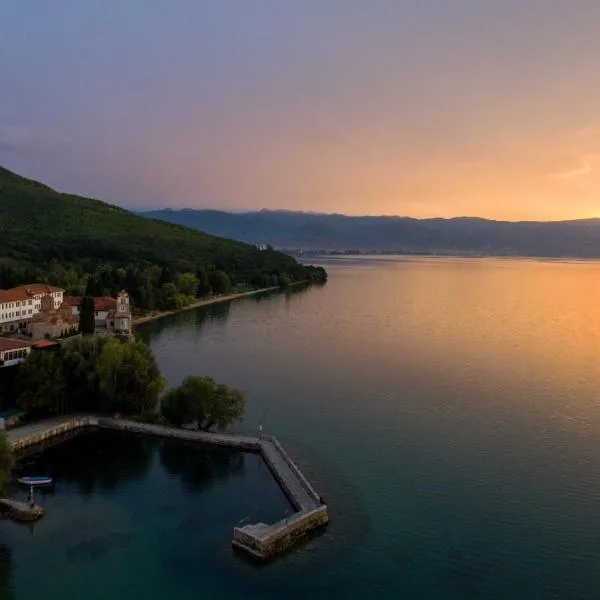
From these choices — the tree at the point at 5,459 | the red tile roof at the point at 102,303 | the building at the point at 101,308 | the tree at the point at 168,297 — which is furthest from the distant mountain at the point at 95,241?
the tree at the point at 5,459

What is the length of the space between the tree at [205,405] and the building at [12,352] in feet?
27.7

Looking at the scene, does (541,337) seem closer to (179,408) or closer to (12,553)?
(179,408)

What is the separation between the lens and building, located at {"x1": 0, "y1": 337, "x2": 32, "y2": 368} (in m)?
29.9

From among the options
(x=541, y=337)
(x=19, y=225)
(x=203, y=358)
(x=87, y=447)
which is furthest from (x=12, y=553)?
(x=19, y=225)

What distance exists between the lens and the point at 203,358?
44.6 meters

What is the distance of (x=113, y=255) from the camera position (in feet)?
296

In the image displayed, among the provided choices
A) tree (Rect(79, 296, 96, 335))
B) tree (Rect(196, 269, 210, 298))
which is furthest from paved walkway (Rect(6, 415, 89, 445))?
tree (Rect(196, 269, 210, 298))

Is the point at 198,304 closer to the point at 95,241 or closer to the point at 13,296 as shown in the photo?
the point at 95,241

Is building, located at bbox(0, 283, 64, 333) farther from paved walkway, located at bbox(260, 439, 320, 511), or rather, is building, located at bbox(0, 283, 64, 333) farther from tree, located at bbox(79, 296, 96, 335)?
paved walkway, located at bbox(260, 439, 320, 511)

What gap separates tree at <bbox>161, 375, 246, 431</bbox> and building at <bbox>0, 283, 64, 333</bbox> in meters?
20.2

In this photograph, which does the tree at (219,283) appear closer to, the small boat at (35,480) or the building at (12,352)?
the building at (12,352)

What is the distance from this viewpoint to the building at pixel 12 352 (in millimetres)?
29938

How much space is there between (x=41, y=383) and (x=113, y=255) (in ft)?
213

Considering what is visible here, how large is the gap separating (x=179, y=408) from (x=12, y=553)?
34.2 feet
